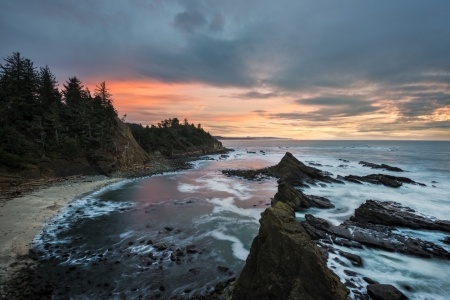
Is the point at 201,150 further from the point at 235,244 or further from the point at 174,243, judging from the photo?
the point at 235,244

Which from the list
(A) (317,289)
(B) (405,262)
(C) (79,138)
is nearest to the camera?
(A) (317,289)

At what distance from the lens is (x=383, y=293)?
323 inches

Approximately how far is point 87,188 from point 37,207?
8.31 meters

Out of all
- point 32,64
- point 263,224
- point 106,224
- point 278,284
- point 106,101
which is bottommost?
point 106,224

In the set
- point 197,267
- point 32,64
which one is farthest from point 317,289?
point 32,64

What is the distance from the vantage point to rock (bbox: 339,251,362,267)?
35.3 ft

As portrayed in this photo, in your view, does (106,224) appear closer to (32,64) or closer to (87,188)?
(87,188)

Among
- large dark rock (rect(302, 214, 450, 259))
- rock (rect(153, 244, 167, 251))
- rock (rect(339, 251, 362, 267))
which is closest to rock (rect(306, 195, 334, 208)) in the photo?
large dark rock (rect(302, 214, 450, 259))

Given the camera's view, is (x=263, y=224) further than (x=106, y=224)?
No

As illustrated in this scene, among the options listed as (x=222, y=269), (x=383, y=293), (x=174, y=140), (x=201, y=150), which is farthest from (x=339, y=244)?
(x=201, y=150)

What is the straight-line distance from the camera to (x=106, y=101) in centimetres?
4731

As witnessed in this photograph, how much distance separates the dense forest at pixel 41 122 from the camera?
89.5 ft

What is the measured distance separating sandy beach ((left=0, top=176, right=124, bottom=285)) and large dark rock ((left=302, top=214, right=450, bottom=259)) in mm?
16478

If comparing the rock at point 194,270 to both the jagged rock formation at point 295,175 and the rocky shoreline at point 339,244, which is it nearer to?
the rocky shoreline at point 339,244
